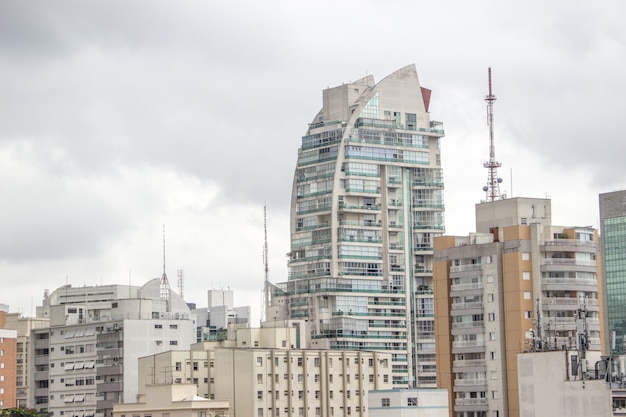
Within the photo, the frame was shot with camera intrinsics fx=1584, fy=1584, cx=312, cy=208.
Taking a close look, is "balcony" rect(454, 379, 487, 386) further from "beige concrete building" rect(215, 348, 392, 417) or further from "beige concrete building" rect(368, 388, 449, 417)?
"beige concrete building" rect(215, 348, 392, 417)

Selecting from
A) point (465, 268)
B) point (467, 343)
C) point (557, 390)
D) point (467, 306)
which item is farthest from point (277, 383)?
Answer: point (557, 390)

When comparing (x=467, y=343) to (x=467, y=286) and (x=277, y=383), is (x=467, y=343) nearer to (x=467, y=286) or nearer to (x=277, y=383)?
(x=467, y=286)

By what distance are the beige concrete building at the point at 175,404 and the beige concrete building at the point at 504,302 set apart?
2700 centimetres

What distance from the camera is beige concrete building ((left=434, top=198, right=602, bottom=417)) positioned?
6732 inches

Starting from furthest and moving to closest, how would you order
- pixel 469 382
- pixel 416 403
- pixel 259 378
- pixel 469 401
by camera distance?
pixel 259 378 → pixel 469 382 → pixel 469 401 → pixel 416 403

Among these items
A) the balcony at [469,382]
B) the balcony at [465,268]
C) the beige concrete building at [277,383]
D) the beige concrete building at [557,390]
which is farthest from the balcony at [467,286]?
the beige concrete building at [277,383]

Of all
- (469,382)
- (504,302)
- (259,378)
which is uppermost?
(504,302)

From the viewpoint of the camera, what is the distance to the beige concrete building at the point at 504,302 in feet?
561

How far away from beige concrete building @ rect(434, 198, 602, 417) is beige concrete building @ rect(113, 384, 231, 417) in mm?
27003

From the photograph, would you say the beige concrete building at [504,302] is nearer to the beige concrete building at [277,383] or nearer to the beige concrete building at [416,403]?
the beige concrete building at [416,403]

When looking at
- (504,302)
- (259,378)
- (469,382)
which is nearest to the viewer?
(504,302)

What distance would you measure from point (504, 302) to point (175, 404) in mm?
40605

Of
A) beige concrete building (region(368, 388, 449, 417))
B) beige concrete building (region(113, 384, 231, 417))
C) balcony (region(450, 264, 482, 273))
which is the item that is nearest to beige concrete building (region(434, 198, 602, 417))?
balcony (region(450, 264, 482, 273))

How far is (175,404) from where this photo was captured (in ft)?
604
